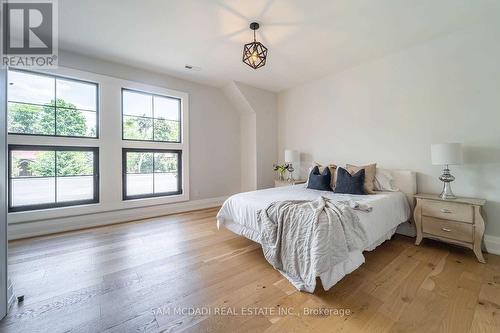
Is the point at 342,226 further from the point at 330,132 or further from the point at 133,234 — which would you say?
the point at 133,234

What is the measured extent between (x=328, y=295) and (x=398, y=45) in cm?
324

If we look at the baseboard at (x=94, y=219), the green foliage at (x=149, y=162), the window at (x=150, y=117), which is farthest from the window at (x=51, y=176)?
the window at (x=150, y=117)

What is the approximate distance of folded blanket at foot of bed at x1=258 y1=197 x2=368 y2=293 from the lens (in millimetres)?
1591

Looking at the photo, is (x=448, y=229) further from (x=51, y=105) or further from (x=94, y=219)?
(x=51, y=105)

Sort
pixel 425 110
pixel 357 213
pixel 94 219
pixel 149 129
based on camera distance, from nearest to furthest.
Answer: pixel 357 213
pixel 425 110
pixel 94 219
pixel 149 129

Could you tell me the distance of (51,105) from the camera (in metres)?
2.96

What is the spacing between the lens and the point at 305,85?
4219 millimetres

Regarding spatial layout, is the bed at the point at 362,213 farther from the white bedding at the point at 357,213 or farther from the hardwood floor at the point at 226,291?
the hardwood floor at the point at 226,291

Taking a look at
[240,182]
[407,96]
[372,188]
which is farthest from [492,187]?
[240,182]

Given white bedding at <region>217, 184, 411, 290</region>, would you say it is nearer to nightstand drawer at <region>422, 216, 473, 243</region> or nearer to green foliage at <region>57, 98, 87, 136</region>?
nightstand drawer at <region>422, 216, 473, 243</region>

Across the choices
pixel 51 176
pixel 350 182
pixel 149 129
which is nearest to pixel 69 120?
pixel 51 176

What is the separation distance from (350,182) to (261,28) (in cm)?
225

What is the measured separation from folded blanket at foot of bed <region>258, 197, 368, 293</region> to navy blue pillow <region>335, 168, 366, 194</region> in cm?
79

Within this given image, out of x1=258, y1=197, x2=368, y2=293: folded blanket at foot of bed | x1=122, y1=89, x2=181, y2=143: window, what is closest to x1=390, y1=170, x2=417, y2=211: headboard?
x1=258, y1=197, x2=368, y2=293: folded blanket at foot of bed
